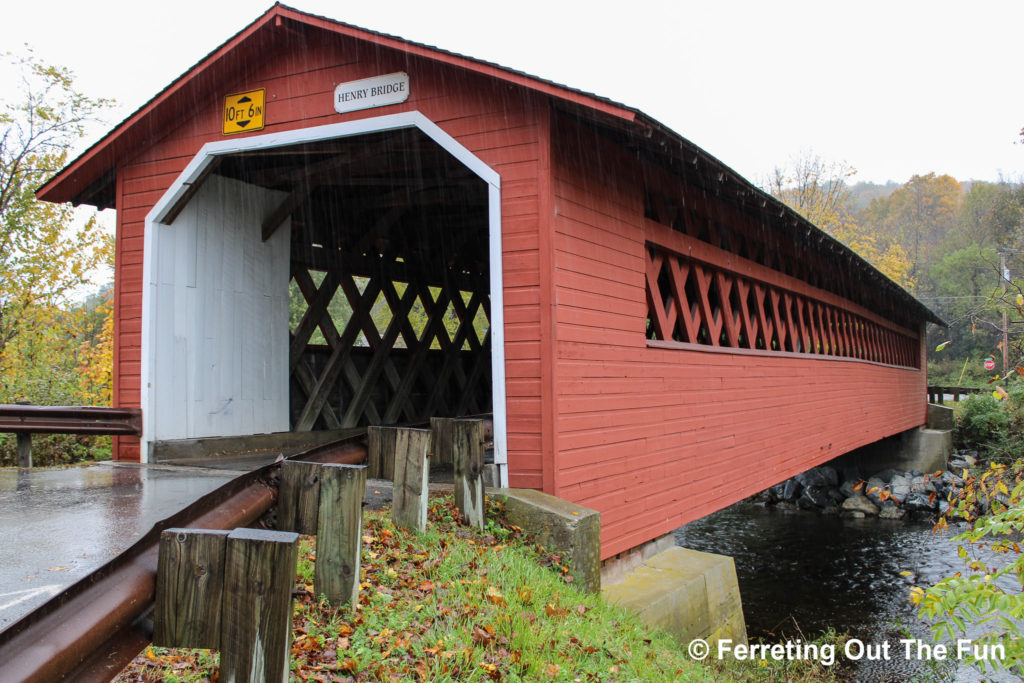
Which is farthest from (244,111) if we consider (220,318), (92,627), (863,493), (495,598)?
(863,493)

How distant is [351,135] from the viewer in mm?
6047

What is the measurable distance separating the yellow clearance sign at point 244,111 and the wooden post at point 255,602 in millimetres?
5192

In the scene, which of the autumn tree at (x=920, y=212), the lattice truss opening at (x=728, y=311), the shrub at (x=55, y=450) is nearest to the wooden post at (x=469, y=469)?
the lattice truss opening at (x=728, y=311)

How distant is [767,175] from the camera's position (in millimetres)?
43094

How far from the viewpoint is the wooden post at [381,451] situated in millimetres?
4371

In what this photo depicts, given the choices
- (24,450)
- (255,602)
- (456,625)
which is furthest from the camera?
(24,450)

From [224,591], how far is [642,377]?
4.92 m

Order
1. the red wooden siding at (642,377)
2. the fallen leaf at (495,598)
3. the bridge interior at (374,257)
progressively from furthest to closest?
1. the bridge interior at (374,257)
2. the red wooden siding at (642,377)
3. the fallen leaf at (495,598)

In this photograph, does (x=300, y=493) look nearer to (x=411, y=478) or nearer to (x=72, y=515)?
(x=411, y=478)

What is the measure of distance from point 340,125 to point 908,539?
14.6 m

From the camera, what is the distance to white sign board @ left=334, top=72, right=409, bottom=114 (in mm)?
5812

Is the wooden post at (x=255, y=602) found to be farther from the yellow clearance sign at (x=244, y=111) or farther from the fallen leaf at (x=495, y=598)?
the yellow clearance sign at (x=244, y=111)

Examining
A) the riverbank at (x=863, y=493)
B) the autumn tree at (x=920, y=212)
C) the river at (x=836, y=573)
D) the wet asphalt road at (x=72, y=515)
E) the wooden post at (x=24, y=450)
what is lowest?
the river at (x=836, y=573)

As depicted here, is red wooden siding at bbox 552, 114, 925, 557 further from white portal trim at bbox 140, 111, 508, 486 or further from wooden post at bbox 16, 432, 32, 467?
wooden post at bbox 16, 432, 32, 467
